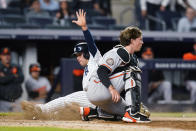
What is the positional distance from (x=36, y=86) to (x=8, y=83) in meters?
0.67

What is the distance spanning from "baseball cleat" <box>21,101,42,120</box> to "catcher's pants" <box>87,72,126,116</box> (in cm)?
90

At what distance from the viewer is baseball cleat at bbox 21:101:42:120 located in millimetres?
5512

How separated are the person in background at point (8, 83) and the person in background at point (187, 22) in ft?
14.8

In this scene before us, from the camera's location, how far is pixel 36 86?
8.98 m

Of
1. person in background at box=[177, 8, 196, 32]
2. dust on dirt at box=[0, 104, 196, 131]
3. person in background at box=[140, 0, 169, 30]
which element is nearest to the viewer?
dust on dirt at box=[0, 104, 196, 131]

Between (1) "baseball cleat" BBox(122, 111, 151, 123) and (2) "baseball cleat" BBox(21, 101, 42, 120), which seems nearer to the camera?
(1) "baseball cleat" BBox(122, 111, 151, 123)

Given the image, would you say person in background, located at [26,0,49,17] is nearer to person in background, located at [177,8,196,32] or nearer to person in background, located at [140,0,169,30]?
person in background, located at [140,0,169,30]

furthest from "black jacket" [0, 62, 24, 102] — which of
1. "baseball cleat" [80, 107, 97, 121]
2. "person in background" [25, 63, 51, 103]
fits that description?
"baseball cleat" [80, 107, 97, 121]

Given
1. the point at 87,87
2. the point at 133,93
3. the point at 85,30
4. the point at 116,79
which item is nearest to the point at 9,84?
the point at 87,87

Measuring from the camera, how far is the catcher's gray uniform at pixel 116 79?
4.84m

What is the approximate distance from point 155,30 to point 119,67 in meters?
6.24

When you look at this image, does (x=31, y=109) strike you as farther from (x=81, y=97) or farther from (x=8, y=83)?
(x=8, y=83)

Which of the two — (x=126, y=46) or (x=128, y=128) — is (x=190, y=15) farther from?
(x=128, y=128)

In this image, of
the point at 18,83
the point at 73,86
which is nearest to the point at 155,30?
the point at 73,86
